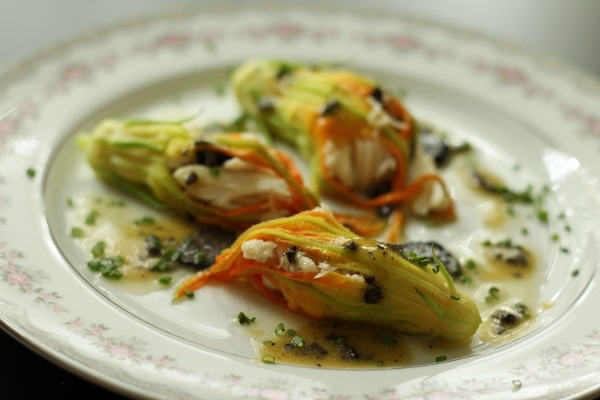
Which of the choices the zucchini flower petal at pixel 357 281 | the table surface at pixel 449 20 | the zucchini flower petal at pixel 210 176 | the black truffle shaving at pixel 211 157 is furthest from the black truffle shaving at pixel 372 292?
the table surface at pixel 449 20

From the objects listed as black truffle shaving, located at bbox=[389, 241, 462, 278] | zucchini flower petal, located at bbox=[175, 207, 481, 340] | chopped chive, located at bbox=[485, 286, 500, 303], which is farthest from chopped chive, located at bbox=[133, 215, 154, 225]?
chopped chive, located at bbox=[485, 286, 500, 303]

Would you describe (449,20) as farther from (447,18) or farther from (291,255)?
(291,255)

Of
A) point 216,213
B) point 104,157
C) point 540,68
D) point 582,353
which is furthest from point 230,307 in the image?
point 540,68

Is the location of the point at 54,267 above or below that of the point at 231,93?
below

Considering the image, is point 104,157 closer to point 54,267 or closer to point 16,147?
point 16,147

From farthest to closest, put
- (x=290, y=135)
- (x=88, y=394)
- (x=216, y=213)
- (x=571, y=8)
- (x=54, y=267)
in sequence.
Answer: (x=571, y=8) < (x=290, y=135) < (x=216, y=213) < (x=54, y=267) < (x=88, y=394)

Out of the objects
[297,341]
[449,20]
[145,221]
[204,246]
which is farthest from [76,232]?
[449,20]

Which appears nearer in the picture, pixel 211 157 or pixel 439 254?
pixel 439 254
